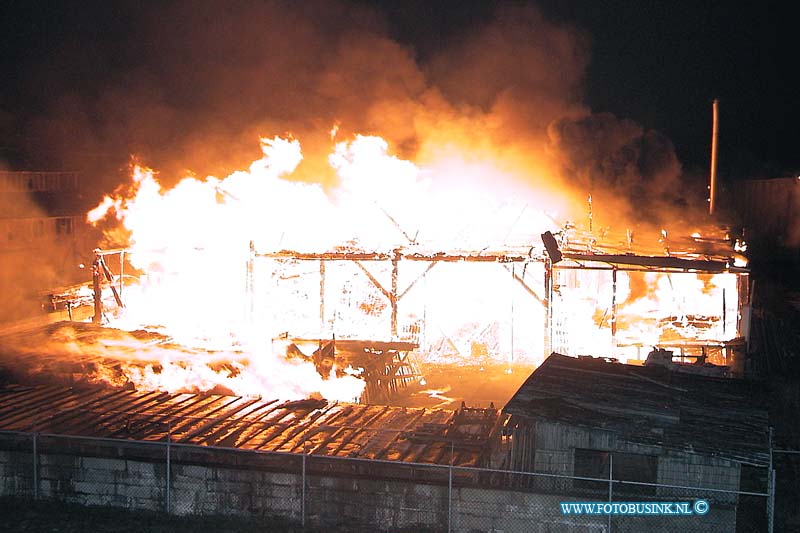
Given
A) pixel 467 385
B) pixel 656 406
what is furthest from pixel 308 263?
pixel 656 406

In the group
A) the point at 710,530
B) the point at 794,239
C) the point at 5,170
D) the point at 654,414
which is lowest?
the point at 710,530

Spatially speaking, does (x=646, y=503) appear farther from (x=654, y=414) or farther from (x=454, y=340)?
(x=454, y=340)

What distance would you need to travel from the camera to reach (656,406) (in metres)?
12.8

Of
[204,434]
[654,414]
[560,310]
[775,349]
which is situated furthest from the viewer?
[560,310]

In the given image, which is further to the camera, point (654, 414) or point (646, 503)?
point (654, 414)

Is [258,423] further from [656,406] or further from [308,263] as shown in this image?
[308,263]

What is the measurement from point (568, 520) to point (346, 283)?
19.6 meters

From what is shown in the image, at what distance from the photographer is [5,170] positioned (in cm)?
3903

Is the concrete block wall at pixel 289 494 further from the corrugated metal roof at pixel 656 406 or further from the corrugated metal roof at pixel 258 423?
the corrugated metal roof at pixel 656 406

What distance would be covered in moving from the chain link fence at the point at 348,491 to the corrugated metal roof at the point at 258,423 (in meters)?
0.57

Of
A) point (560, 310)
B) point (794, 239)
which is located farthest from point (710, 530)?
point (794, 239)

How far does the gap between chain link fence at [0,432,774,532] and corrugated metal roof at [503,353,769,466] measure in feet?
2.37

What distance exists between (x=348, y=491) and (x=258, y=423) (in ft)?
11.1

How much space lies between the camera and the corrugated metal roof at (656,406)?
11.8 meters
